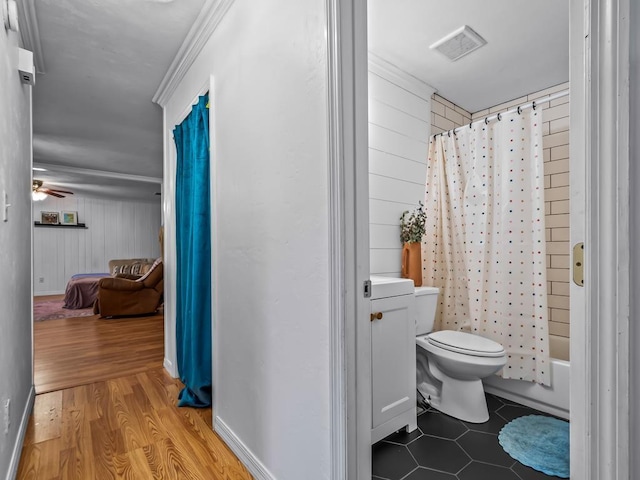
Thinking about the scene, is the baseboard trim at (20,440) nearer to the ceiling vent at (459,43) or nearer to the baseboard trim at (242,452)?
the baseboard trim at (242,452)

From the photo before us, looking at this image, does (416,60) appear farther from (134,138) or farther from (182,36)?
(134,138)

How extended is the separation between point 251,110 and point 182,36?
3.65 ft

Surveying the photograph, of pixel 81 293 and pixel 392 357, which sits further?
pixel 81 293

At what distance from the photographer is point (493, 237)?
249 centimetres

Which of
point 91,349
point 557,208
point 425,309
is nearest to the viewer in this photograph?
point 425,309

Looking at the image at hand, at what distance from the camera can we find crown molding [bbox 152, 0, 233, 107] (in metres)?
1.87

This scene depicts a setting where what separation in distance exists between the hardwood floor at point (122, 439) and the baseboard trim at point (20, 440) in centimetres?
4

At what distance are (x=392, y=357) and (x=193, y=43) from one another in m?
2.34

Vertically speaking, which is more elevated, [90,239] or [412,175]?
[412,175]

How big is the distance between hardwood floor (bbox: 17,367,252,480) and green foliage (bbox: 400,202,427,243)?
1825 millimetres

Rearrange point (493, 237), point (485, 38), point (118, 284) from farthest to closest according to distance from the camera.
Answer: point (118, 284) → point (493, 237) → point (485, 38)
